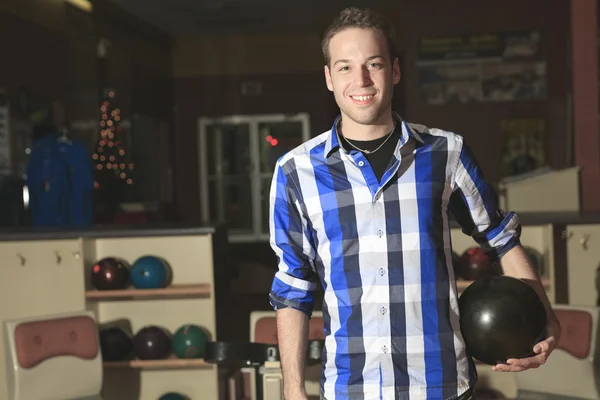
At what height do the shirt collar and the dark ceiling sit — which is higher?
the dark ceiling

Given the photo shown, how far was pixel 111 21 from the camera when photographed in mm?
9234

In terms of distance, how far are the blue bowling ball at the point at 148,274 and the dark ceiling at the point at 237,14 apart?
4589mm

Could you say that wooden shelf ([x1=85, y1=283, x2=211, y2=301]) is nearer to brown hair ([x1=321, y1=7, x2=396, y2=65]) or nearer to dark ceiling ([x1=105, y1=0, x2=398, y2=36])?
brown hair ([x1=321, y1=7, x2=396, y2=65])

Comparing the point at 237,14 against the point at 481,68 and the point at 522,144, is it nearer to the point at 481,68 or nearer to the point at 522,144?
the point at 481,68

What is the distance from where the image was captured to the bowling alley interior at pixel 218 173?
3.63 m

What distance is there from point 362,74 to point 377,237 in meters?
0.31

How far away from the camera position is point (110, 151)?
8.80 m

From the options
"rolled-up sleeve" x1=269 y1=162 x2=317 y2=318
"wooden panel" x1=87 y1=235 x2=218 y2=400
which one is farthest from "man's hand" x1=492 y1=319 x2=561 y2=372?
"wooden panel" x1=87 y1=235 x2=218 y2=400

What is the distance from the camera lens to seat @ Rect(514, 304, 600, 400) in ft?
11.0

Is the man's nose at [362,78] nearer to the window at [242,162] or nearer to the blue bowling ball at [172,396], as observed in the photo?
the blue bowling ball at [172,396]

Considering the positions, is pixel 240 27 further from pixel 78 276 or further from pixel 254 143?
pixel 78 276

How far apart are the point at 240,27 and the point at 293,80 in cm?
100

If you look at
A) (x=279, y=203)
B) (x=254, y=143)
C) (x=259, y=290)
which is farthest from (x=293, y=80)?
(x=279, y=203)

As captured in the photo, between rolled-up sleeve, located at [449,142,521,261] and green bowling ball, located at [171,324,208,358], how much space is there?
3.10m
